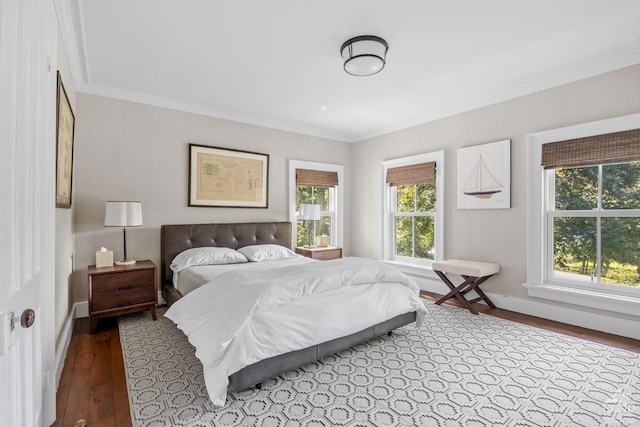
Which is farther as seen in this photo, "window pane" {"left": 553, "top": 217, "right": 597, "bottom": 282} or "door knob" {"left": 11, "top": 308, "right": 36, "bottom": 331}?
"window pane" {"left": 553, "top": 217, "right": 597, "bottom": 282}

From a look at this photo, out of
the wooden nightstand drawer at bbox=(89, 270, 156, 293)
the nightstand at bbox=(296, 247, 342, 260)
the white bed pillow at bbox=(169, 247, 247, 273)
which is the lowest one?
the wooden nightstand drawer at bbox=(89, 270, 156, 293)

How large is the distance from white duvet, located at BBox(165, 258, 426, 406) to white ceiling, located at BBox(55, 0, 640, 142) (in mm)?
1867

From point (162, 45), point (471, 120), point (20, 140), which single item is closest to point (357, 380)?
point (20, 140)

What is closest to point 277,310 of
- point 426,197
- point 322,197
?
point 426,197

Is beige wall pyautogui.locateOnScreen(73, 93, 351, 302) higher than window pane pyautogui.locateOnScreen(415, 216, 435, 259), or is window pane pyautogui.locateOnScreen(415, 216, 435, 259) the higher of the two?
beige wall pyautogui.locateOnScreen(73, 93, 351, 302)

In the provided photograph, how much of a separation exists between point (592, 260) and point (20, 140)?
4498mm

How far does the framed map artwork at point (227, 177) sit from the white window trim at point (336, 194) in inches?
17.0

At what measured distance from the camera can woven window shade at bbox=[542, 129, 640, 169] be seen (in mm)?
2990

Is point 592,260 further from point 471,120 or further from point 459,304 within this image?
point 471,120

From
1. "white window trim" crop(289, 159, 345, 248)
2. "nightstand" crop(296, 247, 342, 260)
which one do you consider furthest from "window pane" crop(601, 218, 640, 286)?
"white window trim" crop(289, 159, 345, 248)

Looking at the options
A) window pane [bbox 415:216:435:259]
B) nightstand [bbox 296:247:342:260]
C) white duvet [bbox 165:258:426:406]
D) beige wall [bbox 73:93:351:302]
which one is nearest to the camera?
white duvet [bbox 165:258:426:406]

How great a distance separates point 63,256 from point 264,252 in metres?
1.98

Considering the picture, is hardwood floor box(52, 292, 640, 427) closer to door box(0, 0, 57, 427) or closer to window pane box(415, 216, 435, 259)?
door box(0, 0, 57, 427)

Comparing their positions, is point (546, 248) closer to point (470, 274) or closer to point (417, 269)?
point (470, 274)
